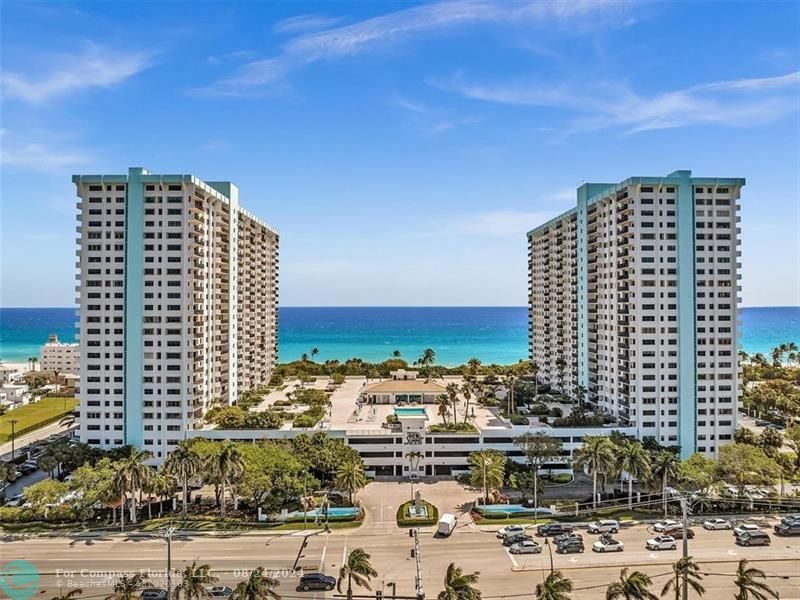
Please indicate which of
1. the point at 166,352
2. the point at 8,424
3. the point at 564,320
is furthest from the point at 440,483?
the point at 8,424

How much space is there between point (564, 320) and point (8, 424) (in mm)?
98222

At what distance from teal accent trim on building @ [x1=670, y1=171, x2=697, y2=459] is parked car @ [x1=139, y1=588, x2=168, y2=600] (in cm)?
6310

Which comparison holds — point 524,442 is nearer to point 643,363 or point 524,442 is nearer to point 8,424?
point 643,363

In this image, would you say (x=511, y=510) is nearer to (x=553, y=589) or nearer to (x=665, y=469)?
(x=665, y=469)

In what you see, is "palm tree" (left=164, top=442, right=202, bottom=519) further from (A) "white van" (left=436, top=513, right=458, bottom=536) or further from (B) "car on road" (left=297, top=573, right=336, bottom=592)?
(A) "white van" (left=436, top=513, right=458, bottom=536)

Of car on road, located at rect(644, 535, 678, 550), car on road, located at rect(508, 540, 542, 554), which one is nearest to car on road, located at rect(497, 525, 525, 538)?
car on road, located at rect(508, 540, 542, 554)

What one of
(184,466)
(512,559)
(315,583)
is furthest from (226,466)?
(512,559)

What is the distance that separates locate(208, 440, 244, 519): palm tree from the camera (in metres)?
53.8

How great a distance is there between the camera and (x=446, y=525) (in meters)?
51.5

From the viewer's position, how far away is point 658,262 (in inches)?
2940

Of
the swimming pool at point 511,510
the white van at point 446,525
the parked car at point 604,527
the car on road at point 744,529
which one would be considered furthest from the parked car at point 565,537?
the car on road at point 744,529

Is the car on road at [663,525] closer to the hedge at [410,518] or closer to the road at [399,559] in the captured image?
the road at [399,559]

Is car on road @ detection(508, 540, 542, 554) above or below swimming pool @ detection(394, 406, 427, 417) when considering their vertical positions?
below

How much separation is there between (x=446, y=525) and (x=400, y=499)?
11427mm
